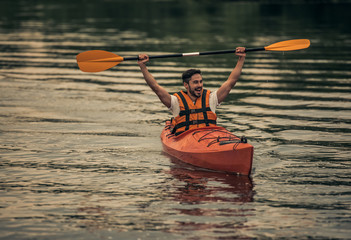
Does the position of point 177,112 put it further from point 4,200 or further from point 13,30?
point 13,30

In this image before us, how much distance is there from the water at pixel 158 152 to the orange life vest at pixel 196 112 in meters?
0.68

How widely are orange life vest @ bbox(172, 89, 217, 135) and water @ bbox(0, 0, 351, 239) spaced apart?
675 millimetres

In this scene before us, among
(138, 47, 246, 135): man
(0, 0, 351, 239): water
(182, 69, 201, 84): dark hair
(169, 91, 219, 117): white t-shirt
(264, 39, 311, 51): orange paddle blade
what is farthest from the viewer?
(264, 39, 311, 51): orange paddle blade

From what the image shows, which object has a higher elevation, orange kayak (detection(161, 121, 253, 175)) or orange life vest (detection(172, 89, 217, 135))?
orange life vest (detection(172, 89, 217, 135))

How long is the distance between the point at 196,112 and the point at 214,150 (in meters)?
0.95

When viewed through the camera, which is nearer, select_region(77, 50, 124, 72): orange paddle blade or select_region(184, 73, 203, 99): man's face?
select_region(184, 73, 203, 99): man's face

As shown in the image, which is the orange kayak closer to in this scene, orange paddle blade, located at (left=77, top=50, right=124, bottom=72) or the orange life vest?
the orange life vest

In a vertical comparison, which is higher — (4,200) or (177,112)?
(177,112)

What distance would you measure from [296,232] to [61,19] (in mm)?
37642

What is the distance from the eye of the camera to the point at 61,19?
43281 mm

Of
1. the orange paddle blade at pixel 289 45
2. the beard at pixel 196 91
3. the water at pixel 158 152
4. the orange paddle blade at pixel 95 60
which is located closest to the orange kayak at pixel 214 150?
the water at pixel 158 152

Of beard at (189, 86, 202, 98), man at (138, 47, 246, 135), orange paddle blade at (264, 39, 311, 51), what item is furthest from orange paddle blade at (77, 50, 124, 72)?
orange paddle blade at (264, 39, 311, 51)

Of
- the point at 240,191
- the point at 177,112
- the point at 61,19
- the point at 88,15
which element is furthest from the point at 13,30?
the point at 240,191

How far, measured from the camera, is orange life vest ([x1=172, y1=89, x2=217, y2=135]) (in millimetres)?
10664
